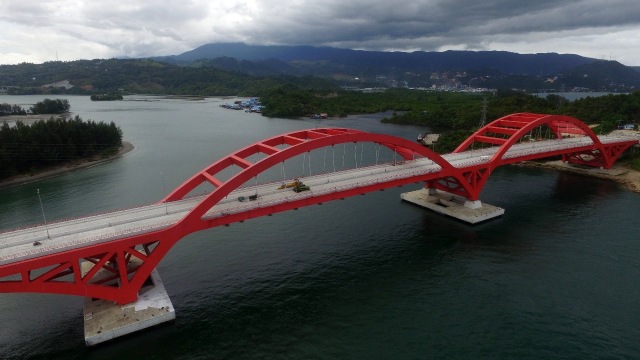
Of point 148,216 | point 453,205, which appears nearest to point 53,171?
point 148,216

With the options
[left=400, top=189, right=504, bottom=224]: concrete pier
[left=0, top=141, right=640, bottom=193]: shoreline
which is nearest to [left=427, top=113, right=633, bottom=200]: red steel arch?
[left=400, top=189, right=504, bottom=224]: concrete pier

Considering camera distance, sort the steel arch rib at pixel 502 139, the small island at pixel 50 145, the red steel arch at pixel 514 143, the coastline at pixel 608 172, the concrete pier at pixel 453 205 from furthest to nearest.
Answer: the small island at pixel 50 145 < the coastline at pixel 608 172 < the red steel arch at pixel 514 143 < the steel arch rib at pixel 502 139 < the concrete pier at pixel 453 205

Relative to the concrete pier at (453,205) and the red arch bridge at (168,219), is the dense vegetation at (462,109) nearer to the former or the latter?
the concrete pier at (453,205)

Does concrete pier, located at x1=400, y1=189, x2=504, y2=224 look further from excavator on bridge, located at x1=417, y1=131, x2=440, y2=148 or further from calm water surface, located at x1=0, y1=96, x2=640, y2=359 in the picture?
excavator on bridge, located at x1=417, y1=131, x2=440, y2=148

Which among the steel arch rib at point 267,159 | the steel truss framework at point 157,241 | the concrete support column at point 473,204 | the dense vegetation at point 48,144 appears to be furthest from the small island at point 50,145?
the concrete support column at point 473,204

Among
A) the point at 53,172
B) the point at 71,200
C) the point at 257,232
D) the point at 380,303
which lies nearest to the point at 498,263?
the point at 380,303

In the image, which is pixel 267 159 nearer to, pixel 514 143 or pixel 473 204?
pixel 473 204
